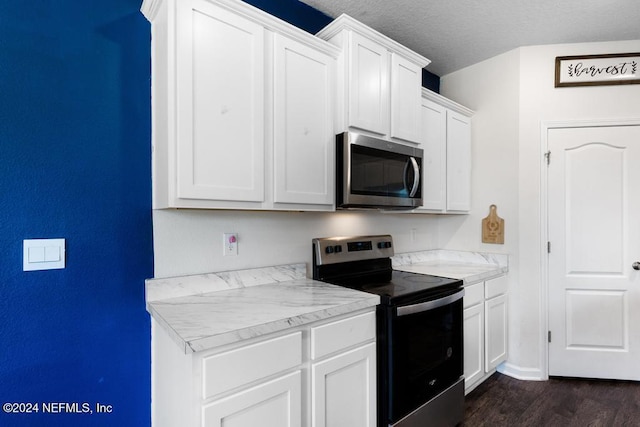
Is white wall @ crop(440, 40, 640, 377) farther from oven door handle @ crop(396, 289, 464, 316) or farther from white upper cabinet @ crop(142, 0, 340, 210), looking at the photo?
white upper cabinet @ crop(142, 0, 340, 210)

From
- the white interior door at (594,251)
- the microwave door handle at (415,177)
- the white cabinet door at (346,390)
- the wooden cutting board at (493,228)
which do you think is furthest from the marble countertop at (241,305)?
the white interior door at (594,251)

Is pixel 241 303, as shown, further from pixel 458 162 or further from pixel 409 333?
pixel 458 162

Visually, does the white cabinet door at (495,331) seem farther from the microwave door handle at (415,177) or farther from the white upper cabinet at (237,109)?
the white upper cabinet at (237,109)

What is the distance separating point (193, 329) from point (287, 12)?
185cm

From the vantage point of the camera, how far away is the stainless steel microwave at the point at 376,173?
1811 mm

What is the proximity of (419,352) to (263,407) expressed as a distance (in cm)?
89

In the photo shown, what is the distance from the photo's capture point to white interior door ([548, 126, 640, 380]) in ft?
8.18

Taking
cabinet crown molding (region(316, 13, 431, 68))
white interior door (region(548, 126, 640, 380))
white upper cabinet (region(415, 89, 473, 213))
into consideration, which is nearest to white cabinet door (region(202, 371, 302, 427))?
white upper cabinet (region(415, 89, 473, 213))

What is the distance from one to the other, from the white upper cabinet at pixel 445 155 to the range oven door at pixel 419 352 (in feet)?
2.82

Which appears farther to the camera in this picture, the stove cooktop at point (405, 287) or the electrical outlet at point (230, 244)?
the electrical outlet at point (230, 244)

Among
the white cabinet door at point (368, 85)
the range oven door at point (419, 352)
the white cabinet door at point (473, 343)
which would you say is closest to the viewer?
the range oven door at point (419, 352)

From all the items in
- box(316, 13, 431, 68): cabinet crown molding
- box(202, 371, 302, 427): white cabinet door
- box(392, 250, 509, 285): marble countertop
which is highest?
box(316, 13, 431, 68): cabinet crown molding

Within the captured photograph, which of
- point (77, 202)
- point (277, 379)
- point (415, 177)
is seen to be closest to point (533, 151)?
point (415, 177)

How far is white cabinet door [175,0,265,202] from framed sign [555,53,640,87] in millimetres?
2413
